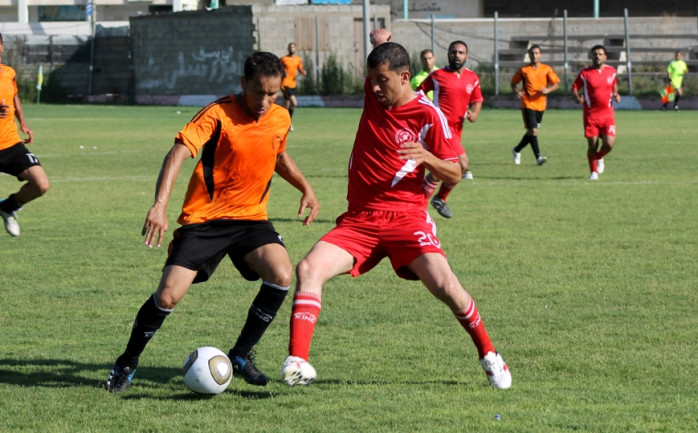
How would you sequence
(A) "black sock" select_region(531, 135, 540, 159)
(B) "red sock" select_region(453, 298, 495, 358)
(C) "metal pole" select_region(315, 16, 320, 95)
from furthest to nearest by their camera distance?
(C) "metal pole" select_region(315, 16, 320, 95) → (A) "black sock" select_region(531, 135, 540, 159) → (B) "red sock" select_region(453, 298, 495, 358)

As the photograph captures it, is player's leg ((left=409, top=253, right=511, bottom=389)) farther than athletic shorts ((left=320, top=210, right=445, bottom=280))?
No

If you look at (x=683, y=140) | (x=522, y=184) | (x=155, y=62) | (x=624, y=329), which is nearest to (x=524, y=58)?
(x=155, y=62)

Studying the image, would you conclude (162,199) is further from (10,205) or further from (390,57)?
(10,205)

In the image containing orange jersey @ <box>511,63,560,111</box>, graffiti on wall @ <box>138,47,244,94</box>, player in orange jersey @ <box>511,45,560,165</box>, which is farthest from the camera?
graffiti on wall @ <box>138,47,244,94</box>

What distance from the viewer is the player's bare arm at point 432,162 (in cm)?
536

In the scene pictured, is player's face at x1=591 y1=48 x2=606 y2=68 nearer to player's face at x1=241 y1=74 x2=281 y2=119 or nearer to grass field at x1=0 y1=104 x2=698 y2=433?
grass field at x1=0 y1=104 x2=698 y2=433

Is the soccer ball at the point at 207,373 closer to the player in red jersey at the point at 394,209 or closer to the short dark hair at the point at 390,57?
the player in red jersey at the point at 394,209

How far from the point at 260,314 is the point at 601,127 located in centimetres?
1154

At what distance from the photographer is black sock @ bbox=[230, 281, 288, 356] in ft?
19.4

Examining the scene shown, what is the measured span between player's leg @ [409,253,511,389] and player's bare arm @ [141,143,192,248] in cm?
127

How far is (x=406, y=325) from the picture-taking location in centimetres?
726

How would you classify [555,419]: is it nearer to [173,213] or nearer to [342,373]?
[342,373]

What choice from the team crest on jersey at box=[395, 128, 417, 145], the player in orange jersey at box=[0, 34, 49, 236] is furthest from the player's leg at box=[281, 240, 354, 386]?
the player in orange jersey at box=[0, 34, 49, 236]

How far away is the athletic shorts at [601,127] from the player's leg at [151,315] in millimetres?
11761
